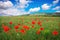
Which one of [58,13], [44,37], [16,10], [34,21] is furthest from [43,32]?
[16,10]

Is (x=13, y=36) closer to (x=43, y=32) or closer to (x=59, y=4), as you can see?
(x=43, y=32)

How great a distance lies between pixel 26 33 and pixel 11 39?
0.58 feet

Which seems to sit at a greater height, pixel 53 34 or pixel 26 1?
pixel 26 1

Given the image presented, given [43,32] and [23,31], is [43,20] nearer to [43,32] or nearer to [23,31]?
[43,32]

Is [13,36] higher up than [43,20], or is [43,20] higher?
[43,20]

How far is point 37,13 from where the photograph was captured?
1.51 m

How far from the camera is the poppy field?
55.3 inches

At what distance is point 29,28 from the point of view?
4.74 feet

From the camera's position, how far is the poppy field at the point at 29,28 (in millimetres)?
1405

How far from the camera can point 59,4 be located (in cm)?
150

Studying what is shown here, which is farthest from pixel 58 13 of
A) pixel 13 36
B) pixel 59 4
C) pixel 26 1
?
pixel 13 36

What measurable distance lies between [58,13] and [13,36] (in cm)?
58

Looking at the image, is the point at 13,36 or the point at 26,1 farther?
the point at 26,1

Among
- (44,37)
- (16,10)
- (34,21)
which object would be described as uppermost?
(16,10)
